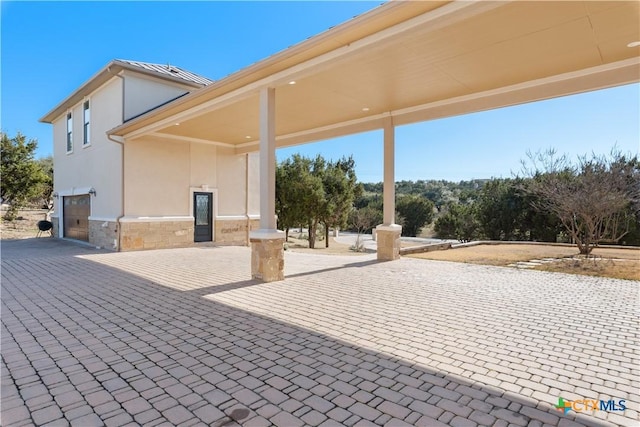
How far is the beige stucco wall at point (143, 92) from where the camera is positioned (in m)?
11.3

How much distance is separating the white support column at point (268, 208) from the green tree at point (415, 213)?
31298 millimetres

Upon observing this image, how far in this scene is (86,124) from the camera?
44.7 feet

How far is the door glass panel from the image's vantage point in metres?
13.0

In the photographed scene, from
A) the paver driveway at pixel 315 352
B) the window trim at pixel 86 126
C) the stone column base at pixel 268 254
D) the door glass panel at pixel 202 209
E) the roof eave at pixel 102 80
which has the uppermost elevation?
the roof eave at pixel 102 80

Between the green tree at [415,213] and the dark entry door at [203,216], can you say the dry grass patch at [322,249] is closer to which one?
the dark entry door at [203,216]

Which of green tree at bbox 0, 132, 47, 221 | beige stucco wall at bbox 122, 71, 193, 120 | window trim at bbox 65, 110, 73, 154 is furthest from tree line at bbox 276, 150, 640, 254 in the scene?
green tree at bbox 0, 132, 47, 221

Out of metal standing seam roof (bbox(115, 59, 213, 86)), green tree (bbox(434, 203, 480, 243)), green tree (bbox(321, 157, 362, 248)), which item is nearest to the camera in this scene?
metal standing seam roof (bbox(115, 59, 213, 86))

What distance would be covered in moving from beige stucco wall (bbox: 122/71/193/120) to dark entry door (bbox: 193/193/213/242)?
343cm

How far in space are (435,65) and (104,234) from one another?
1158 cm

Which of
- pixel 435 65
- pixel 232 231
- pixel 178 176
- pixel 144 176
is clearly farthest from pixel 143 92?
pixel 435 65

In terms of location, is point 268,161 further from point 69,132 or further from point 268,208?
point 69,132

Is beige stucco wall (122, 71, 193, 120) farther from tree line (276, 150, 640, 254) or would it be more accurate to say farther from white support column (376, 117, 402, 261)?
tree line (276, 150, 640, 254)

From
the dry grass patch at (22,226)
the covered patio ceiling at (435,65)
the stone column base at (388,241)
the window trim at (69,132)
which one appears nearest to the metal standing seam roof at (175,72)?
the covered patio ceiling at (435,65)

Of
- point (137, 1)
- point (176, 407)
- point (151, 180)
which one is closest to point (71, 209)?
point (151, 180)
